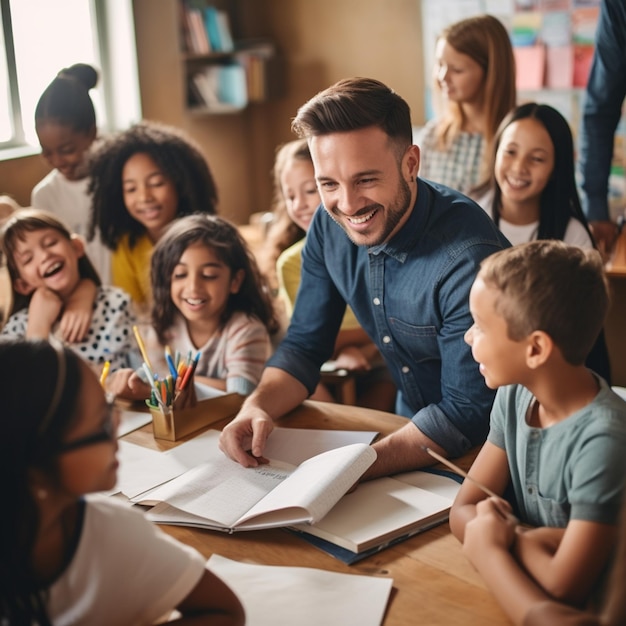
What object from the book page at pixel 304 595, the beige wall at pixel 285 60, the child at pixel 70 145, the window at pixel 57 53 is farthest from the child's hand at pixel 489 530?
the beige wall at pixel 285 60

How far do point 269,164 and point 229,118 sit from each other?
43 centimetres

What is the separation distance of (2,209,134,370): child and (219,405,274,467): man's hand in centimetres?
70

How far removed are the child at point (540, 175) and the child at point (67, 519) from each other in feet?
6.05

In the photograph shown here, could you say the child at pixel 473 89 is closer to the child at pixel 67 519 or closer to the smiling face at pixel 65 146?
the smiling face at pixel 65 146

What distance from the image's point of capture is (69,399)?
866mm

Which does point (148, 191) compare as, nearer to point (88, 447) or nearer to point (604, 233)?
point (604, 233)

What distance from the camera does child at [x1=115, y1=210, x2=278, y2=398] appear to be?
2.14m

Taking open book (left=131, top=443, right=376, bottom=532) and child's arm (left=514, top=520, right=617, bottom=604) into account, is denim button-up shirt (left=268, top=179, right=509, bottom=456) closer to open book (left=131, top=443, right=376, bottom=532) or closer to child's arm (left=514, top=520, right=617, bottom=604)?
open book (left=131, top=443, right=376, bottom=532)

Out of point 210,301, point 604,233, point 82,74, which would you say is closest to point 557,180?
point 604,233

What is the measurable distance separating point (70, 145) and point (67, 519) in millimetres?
2045

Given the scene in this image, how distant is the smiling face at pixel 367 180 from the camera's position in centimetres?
165

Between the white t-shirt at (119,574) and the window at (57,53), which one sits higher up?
the window at (57,53)

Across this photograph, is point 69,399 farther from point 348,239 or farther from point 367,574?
point 348,239

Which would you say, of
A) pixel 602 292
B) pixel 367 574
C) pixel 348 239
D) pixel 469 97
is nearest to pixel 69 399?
pixel 367 574
